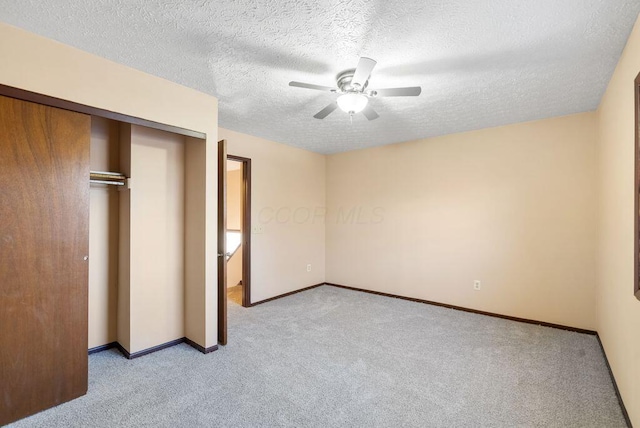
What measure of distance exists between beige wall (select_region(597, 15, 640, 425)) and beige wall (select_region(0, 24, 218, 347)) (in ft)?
9.80

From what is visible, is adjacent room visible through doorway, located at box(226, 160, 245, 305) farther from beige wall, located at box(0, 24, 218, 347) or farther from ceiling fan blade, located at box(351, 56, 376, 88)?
ceiling fan blade, located at box(351, 56, 376, 88)

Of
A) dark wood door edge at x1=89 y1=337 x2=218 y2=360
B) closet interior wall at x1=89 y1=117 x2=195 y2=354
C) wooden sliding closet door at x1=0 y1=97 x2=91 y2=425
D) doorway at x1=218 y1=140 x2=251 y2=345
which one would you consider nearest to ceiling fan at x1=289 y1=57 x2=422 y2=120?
doorway at x1=218 y1=140 x2=251 y2=345

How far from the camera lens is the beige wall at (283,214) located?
4281 mm

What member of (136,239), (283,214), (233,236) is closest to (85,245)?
(136,239)

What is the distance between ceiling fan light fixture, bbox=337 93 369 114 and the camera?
2.26m

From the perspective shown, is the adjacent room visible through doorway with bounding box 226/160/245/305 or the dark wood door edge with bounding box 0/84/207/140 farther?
the adjacent room visible through doorway with bounding box 226/160/245/305

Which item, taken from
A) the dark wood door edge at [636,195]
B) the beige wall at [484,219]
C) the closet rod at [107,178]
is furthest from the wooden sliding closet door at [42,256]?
the beige wall at [484,219]

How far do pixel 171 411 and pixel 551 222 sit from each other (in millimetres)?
4015

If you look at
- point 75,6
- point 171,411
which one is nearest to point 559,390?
point 171,411

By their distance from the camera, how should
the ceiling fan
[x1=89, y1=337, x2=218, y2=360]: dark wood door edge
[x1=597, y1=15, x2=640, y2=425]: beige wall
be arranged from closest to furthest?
[x1=597, y1=15, x2=640, y2=425]: beige wall
the ceiling fan
[x1=89, y1=337, x2=218, y2=360]: dark wood door edge

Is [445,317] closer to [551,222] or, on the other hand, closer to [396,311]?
[396,311]

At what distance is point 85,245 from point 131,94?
3.79ft

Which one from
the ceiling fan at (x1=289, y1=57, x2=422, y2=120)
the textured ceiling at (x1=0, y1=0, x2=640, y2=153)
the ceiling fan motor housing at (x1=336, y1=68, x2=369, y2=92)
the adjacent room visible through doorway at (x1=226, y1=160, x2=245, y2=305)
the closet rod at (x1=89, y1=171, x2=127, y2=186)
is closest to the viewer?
the textured ceiling at (x1=0, y1=0, x2=640, y2=153)

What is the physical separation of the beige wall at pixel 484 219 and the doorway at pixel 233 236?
176cm
